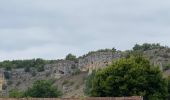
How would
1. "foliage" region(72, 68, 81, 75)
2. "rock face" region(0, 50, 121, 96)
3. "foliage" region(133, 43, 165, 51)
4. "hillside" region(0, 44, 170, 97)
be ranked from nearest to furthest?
"hillside" region(0, 44, 170, 97)
"rock face" region(0, 50, 121, 96)
"foliage" region(133, 43, 165, 51)
"foliage" region(72, 68, 81, 75)

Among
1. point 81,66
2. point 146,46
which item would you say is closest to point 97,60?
point 81,66

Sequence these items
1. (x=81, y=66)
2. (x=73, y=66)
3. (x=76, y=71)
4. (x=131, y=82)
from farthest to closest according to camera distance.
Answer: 1. (x=73, y=66)
2. (x=81, y=66)
3. (x=76, y=71)
4. (x=131, y=82)

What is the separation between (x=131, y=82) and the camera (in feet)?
259

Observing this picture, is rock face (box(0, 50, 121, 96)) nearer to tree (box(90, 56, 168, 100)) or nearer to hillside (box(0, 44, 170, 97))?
hillside (box(0, 44, 170, 97))

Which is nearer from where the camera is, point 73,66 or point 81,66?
point 81,66

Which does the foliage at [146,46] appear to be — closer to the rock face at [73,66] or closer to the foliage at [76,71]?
the rock face at [73,66]

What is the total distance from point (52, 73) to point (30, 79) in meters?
6.55

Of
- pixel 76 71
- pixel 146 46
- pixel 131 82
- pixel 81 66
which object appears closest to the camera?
pixel 131 82

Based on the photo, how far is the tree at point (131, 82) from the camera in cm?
7875

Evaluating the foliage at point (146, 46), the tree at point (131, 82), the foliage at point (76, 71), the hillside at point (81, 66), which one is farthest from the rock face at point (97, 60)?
the tree at point (131, 82)

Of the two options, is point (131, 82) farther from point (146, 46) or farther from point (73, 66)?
point (73, 66)

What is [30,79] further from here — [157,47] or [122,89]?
[122,89]

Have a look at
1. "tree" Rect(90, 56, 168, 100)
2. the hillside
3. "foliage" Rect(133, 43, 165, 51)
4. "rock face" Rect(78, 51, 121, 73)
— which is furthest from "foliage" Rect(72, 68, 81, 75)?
"tree" Rect(90, 56, 168, 100)

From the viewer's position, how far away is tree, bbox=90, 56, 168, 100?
78750mm
